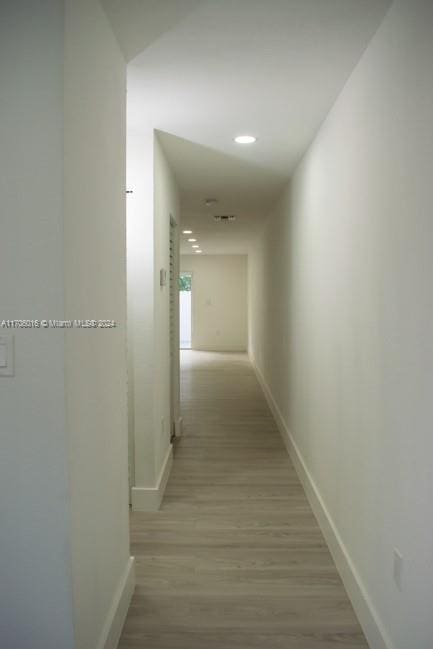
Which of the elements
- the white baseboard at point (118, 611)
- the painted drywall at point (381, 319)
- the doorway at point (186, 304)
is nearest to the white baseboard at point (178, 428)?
the painted drywall at point (381, 319)

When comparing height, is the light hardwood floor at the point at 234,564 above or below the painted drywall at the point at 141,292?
below

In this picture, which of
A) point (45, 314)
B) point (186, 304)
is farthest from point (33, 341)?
point (186, 304)

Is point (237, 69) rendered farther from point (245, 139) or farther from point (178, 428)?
point (178, 428)

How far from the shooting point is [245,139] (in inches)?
134

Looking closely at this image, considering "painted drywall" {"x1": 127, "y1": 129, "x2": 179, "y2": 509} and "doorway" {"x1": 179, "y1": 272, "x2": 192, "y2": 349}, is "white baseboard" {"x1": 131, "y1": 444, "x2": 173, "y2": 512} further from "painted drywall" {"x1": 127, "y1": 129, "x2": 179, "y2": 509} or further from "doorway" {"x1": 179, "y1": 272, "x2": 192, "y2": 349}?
"doorway" {"x1": 179, "y1": 272, "x2": 192, "y2": 349}

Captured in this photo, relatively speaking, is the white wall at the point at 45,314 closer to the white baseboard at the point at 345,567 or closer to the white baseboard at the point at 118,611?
the white baseboard at the point at 118,611

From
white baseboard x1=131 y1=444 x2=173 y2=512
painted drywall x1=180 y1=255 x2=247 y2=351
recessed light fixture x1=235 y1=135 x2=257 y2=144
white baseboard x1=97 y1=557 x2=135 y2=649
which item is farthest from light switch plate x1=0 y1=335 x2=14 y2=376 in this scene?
painted drywall x1=180 y1=255 x2=247 y2=351

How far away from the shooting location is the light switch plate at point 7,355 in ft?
4.75

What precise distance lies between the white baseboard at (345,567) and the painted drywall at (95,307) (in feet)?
3.38

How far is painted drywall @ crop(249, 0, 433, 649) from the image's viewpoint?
155 cm

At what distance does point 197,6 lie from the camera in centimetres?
182

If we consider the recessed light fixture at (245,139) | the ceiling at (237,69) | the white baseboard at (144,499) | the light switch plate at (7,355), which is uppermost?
the recessed light fixture at (245,139)

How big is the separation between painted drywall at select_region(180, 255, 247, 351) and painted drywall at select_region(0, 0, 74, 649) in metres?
11.2

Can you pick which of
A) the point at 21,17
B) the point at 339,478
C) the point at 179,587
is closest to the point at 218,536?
the point at 179,587
